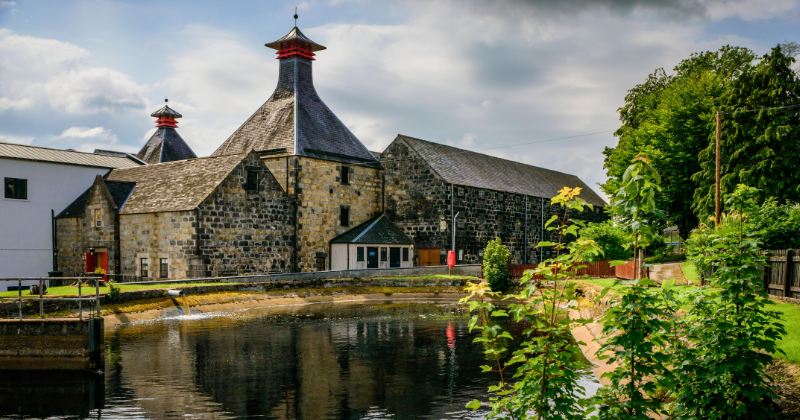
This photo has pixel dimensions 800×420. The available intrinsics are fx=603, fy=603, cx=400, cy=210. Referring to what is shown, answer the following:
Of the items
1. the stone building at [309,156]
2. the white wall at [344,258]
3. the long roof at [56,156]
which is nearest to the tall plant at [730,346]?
the stone building at [309,156]

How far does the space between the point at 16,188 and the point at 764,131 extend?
147 feet

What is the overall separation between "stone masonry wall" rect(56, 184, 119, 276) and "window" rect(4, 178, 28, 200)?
2.65 metres

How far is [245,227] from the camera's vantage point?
35.8m

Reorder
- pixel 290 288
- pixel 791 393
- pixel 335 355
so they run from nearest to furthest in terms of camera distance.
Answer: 1. pixel 791 393
2. pixel 335 355
3. pixel 290 288

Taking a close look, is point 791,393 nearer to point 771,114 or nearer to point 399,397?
point 399,397

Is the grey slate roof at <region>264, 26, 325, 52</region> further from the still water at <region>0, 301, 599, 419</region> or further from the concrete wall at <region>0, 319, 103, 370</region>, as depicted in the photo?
the concrete wall at <region>0, 319, 103, 370</region>

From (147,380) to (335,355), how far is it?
17.0 ft

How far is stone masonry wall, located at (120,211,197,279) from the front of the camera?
1297 inches

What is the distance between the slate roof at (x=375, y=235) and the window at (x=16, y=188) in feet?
63.9

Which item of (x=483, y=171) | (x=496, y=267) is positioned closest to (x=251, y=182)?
(x=496, y=267)

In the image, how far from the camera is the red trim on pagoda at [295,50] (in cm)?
4531

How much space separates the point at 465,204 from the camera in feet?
145

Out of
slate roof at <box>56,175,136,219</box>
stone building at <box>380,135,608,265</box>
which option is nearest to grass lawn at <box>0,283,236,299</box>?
slate roof at <box>56,175,136,219</box>

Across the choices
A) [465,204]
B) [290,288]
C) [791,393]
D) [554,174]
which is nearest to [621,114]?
[554,174]
